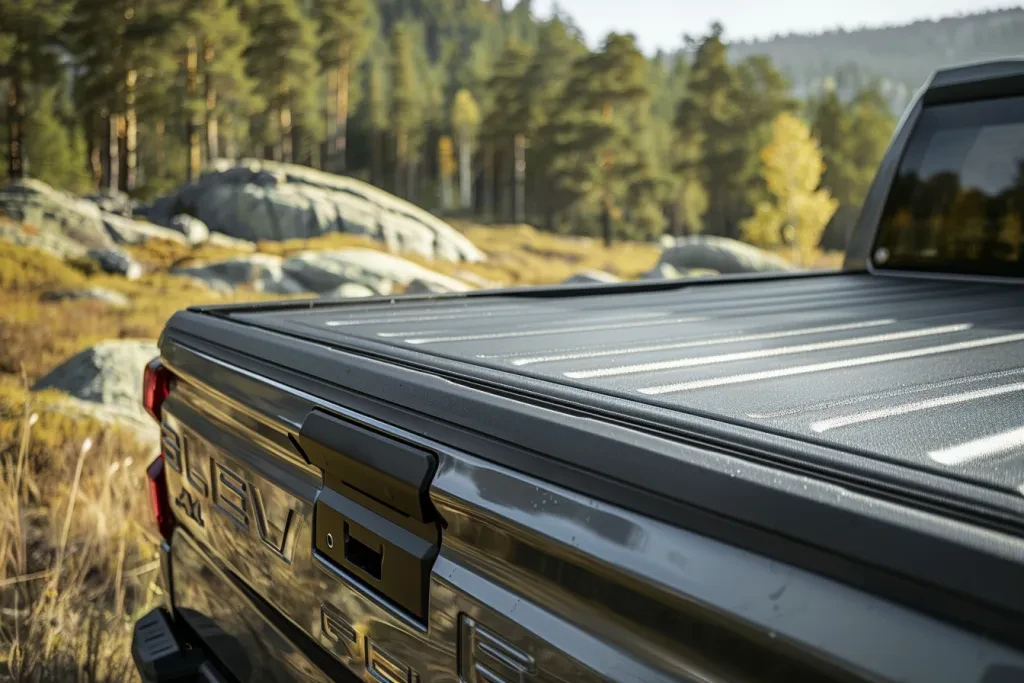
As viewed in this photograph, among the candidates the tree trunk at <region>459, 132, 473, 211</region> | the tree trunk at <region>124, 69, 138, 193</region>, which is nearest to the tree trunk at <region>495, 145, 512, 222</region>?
the tree trunk at <region>459, 132, 473, 211</region>

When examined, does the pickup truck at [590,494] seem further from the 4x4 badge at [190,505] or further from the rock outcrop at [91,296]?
the rock outcrop at [91,296]

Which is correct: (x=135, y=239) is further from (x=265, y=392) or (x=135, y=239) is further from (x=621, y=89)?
(x=621, y=89)

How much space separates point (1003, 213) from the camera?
3500mm

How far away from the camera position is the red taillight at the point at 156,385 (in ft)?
7.36

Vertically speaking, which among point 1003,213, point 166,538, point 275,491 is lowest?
point 166,538

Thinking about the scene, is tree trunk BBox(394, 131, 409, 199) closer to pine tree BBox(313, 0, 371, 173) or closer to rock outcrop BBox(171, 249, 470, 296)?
pine tree BBox(313, 0, 371, 173)

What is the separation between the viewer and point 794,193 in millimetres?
40125

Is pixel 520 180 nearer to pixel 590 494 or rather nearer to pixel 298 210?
pixel 298 210

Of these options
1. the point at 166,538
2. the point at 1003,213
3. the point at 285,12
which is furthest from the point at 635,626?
the point at 285,12

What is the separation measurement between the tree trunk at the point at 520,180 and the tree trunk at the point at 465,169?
30.9 feet

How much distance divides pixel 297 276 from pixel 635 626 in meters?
14.3

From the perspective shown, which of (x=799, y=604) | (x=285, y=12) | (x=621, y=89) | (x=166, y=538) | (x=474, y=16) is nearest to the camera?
(x=799, y=604)

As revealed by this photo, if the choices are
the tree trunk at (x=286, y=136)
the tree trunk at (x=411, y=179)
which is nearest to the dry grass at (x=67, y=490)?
the tree trunk at (x=286, y=136)

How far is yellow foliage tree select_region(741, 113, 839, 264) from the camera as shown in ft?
129
